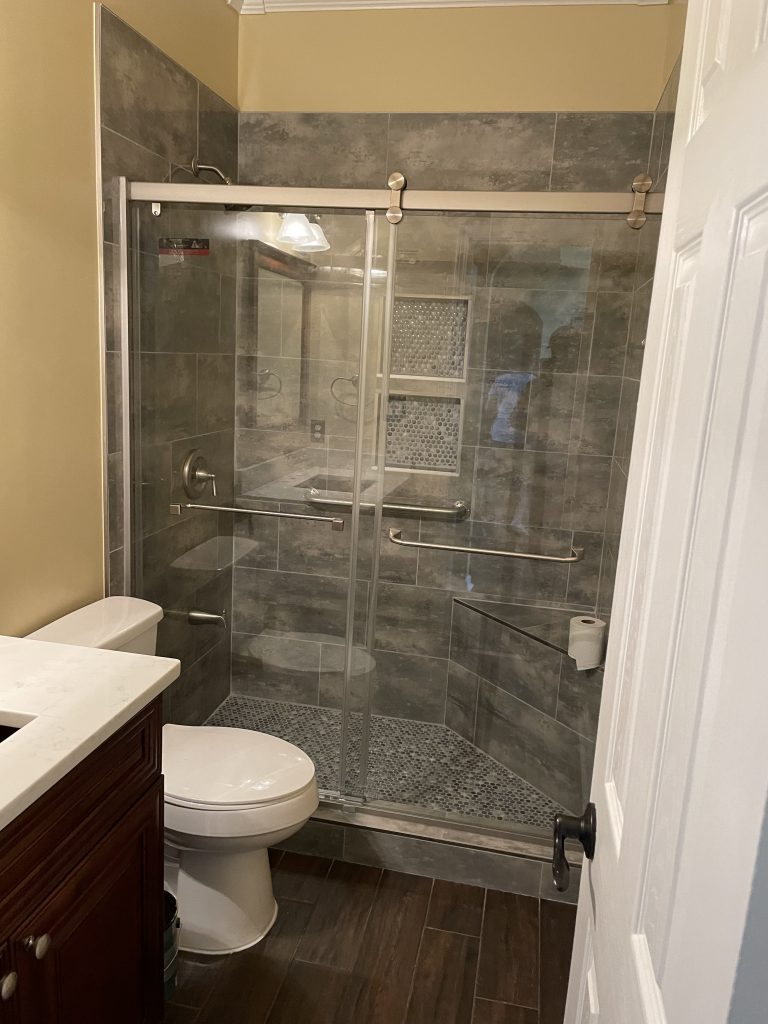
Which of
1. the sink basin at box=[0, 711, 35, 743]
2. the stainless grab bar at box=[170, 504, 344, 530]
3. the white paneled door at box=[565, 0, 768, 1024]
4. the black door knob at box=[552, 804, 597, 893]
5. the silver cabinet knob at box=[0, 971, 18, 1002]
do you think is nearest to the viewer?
the white paneled door at box=[565, 0, 768, 1024]

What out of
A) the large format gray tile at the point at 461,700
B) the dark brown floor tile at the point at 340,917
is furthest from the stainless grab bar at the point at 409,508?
the dark brown floor tile at the point at 340,917

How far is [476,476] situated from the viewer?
8.87ft

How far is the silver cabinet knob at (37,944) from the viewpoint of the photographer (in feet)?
3.78

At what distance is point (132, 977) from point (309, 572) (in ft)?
4.61

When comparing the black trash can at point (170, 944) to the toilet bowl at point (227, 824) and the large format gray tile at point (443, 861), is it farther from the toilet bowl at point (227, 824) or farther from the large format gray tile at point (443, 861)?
the large format gray tile at point (443, 861)

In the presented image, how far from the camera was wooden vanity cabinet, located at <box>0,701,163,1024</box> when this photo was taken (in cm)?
114

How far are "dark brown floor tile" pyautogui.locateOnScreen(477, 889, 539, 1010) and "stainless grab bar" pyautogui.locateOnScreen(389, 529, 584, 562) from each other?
1077 millimetres

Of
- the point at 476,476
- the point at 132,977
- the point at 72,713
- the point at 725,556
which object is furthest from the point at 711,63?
the point at 476,476

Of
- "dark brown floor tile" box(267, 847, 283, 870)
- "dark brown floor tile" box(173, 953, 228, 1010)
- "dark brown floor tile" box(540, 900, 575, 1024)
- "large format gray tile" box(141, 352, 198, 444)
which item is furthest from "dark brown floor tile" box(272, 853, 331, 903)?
"large format gray tile" box(141, 352, 198, 444)

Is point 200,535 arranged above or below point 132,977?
above

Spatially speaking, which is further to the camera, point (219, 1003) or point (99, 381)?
point (99, 381)

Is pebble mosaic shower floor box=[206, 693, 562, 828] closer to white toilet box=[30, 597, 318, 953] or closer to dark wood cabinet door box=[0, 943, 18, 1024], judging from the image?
white toilet box=[30, 597, 318, 953]

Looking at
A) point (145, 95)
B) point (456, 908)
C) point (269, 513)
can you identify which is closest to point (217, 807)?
point (456, 908)

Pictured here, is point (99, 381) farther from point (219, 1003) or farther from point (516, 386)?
point (219, 1003)
